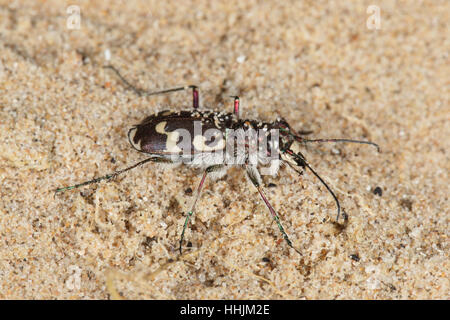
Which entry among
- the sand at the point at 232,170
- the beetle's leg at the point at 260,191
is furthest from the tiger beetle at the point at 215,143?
the sand at the point at 232,170

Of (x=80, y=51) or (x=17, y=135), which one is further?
(x=80, y=51)

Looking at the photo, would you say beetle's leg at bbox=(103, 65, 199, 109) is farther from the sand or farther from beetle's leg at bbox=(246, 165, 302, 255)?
beetle's leg at bbox=(246, 165, 302, 255)

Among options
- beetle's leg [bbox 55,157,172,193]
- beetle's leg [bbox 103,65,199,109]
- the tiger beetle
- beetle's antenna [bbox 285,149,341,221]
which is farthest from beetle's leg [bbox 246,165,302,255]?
beetle's leg [bbox 103,65,199,109]

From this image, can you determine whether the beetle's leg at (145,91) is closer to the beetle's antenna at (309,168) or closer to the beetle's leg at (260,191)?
the beetle's leg at (260,191)

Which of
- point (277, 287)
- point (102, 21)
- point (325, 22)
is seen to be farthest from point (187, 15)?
point (277, 287)

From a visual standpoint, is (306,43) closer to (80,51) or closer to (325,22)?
(325,22)

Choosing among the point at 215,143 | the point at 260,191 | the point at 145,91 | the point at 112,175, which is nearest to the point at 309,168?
the point at 260,191
